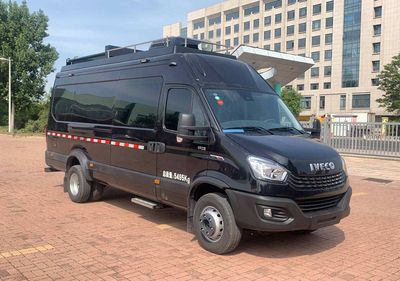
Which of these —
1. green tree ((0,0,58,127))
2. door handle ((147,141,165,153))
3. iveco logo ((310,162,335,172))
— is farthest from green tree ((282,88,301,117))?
iveco logo ((310,162,335,172))

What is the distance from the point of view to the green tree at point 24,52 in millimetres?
39406

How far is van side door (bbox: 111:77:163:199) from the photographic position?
664cm

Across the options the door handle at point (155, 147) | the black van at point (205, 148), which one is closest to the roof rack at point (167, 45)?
the black van at point (205, 148)

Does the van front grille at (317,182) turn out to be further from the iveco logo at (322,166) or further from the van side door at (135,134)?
the van side door at (135,134)

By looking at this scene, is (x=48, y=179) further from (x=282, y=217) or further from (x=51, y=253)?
(x=282, y=217)

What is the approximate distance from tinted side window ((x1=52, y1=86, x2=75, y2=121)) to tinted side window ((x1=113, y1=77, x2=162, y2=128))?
2.02 m

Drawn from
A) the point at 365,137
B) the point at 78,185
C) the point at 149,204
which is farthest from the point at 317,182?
the point at 365,137

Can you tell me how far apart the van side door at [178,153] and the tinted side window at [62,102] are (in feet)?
11.5

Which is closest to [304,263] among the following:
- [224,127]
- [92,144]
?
[224,127]

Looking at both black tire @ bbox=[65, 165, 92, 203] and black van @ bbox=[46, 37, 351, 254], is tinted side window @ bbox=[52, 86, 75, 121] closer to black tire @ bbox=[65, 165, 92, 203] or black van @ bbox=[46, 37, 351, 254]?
black van @ bbox=[46, 37, 351, 254]

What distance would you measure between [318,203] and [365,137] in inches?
554

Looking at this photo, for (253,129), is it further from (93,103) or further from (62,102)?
(62,102)

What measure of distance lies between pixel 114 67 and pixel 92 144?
150cm

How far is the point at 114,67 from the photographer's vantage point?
25.9 feet
